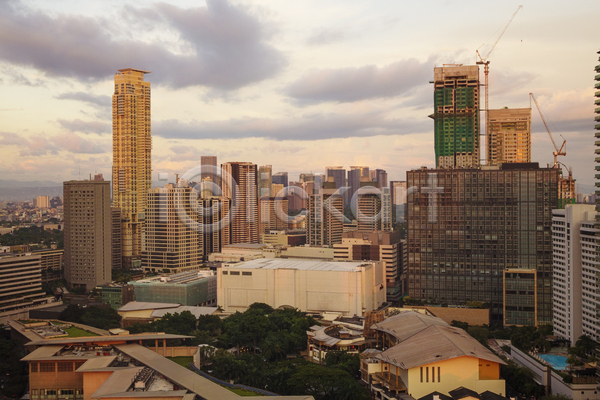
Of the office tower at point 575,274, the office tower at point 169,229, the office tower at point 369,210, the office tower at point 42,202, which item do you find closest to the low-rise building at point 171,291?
the office tower at point 169,229

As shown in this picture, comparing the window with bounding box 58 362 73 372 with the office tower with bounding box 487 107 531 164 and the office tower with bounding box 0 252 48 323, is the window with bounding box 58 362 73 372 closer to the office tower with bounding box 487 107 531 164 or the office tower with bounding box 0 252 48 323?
the office tower with bounding box 0 252 48 323

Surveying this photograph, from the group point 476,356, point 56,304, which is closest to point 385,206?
point 56,304

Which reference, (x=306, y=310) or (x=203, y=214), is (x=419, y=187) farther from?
(x=203, y=214)

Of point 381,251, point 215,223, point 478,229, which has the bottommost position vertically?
point 381,251

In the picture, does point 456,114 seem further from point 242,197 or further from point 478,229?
point 242,197

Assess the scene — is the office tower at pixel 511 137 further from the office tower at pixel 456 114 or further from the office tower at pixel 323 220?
the office tower at pixel 323 220

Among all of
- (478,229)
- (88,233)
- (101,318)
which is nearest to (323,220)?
(88,233)

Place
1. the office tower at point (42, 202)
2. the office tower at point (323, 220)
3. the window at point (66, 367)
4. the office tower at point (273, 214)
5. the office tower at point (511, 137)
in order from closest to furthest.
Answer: the window at point (66, 367), the office tower at point (323, 220), the office tower at point (511, 137), the office tower at point (273, 214), the office tower at point (42, 202)
